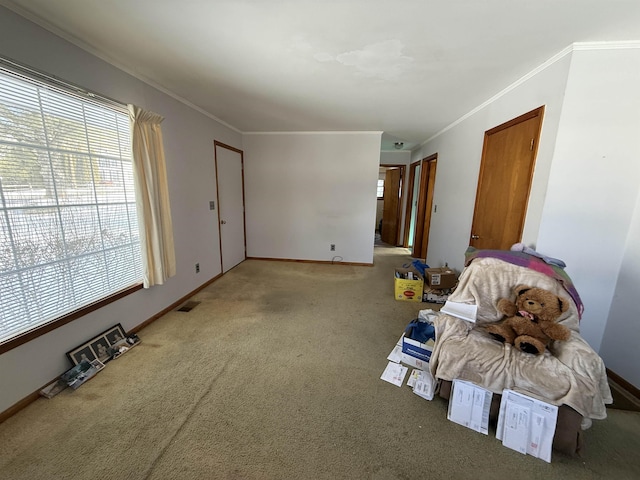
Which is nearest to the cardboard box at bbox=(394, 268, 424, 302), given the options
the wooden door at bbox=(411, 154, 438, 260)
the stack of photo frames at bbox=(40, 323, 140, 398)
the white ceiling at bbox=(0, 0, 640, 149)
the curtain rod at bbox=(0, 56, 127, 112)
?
the wooden door at bbox=(411, 154, 438, 260)

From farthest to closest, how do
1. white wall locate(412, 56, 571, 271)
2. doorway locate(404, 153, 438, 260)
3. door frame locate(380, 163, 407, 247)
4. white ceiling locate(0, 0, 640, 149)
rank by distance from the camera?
door frame locate(380, 163, 407, 247) < doorway locate(404, 153, 438, 260) < white wall locate(412, 56, 571, 271) < white ceiling locate(0, 0, 640, 149)

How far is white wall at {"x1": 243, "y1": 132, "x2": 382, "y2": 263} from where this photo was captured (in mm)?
4246

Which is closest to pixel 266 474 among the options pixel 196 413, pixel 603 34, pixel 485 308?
pixel 196 413

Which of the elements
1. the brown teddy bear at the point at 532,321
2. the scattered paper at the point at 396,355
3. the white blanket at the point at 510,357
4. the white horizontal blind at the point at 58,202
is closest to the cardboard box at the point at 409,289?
the scattered paper at the point at 396,355

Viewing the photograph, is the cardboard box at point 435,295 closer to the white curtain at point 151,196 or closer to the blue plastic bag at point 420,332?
the blue plastic bag at point 420,332

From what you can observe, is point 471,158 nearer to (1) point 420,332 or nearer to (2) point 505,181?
(2) point 505,181

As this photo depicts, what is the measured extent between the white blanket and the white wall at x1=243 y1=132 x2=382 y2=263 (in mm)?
2695

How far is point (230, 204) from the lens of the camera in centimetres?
409

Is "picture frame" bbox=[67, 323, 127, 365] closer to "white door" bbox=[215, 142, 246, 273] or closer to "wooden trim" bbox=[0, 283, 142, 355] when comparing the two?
"wooden trim" bbox=[0, 283, 142, 355]

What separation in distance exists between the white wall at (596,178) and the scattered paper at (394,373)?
1.42m

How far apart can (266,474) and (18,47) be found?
107 inches

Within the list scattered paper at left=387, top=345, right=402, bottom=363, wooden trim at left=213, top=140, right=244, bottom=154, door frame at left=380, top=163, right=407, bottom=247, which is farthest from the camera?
door frame at left=380, top=163, right=407, bottom=247

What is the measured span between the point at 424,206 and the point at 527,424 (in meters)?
4.09

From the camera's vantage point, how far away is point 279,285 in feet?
11.8
